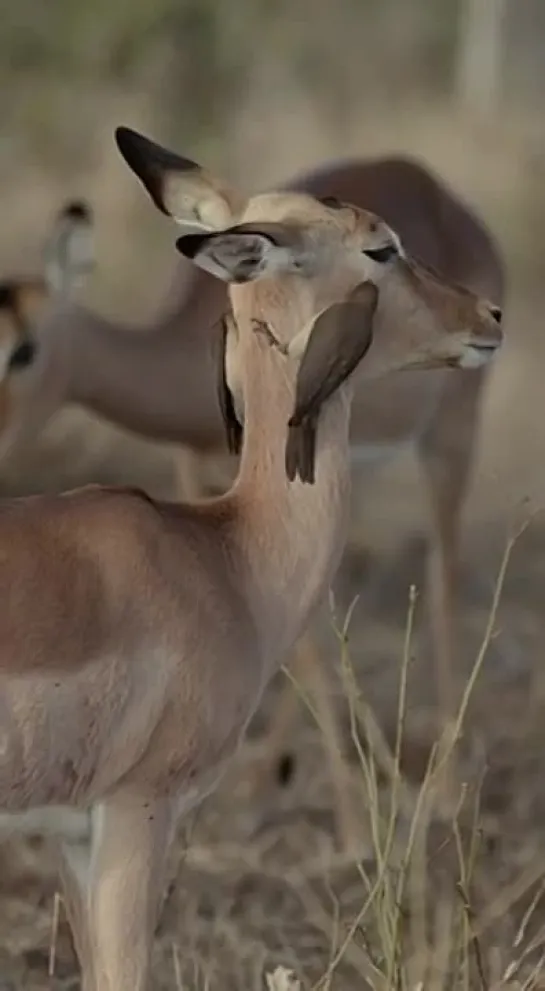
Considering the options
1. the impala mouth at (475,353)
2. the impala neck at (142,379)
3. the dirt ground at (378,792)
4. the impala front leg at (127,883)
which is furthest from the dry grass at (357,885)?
the impala neck at (142,379)

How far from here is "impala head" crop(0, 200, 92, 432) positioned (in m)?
2.57

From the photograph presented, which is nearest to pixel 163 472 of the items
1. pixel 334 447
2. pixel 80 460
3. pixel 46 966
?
pixel 80 460

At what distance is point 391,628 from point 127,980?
2068 mm

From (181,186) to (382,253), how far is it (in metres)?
0.18

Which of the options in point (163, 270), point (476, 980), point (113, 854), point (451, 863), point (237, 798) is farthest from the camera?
point (163, 270)

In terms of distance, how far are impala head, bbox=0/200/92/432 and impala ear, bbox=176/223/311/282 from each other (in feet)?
3.92

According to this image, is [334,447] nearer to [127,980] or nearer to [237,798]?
[127,980]

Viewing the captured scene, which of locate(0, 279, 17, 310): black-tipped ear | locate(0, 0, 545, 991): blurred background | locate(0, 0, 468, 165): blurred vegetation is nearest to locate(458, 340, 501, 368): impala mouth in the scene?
locate(0, 279, 17, 310): black-tipped ear

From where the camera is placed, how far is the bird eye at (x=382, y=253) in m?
1.47

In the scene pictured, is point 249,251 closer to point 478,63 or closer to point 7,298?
point 7,298

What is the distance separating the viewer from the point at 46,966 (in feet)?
6.95

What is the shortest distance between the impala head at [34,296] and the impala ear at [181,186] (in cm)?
105

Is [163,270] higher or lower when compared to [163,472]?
higher

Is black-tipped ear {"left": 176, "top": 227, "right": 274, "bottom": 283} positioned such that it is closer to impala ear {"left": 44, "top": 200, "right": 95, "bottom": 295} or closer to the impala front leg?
the impala front leg
